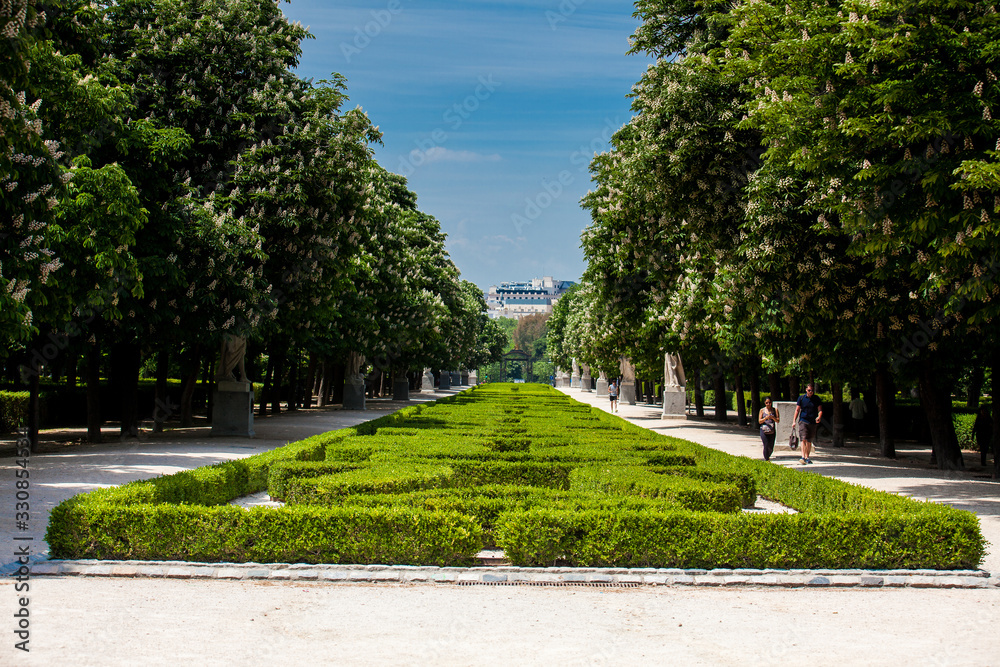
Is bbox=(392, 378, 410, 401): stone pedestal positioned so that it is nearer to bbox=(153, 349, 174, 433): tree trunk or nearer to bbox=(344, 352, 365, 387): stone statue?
bbox=(344, 352, 365, 387): stone statue

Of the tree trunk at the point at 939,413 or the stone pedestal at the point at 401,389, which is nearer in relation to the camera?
the tree trunk at the point at 939,413

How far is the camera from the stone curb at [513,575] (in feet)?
26.9

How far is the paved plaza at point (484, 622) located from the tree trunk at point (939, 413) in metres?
9.50

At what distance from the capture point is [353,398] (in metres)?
40.8

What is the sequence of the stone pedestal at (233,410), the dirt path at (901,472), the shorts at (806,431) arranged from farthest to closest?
the stone pedestal at (233,410), the shorts at (806,431), the dirt path at (901,472)

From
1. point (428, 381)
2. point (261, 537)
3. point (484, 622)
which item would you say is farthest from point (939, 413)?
point (428, 381)

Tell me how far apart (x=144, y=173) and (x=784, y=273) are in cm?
1408

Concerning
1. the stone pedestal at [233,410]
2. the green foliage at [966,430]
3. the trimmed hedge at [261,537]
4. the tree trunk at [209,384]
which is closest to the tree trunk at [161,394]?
the tree trunk at [209,384]

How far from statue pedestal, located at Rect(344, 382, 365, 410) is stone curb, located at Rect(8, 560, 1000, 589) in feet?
107

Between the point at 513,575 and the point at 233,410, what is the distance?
17.2 m

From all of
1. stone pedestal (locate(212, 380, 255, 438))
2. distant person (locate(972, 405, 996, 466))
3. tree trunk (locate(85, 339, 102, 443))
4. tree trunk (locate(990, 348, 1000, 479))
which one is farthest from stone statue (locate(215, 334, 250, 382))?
distant person (locate(972, 405, 996, 466))

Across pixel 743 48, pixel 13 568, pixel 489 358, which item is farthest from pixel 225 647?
pixel 489 358

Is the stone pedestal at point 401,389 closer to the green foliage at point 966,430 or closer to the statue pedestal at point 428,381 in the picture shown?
the statue pedestal at point 428,381

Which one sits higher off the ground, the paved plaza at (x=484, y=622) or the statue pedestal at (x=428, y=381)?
the statue pedestal at (x=428, y=381)
